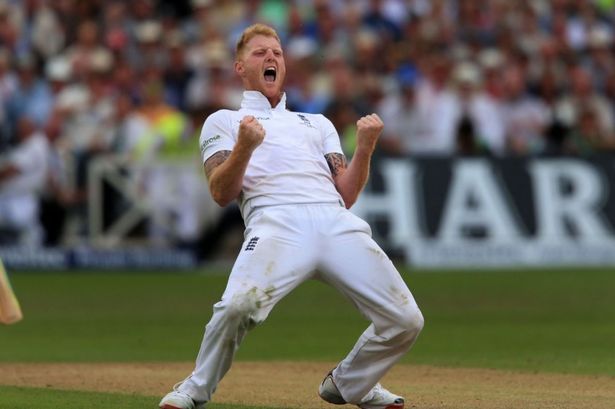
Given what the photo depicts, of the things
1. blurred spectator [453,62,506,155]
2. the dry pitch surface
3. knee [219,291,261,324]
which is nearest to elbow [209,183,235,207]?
knee [219,291,261,324]

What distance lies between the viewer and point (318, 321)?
1491cm

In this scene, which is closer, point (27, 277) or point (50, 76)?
point (27, 277)

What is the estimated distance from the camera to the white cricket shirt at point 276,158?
8.02m

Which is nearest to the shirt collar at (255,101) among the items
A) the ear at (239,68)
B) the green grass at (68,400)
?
the ear at (239,68)

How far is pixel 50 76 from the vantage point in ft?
71.0

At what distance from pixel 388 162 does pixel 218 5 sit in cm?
468

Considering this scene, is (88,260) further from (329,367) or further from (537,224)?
(329,367)

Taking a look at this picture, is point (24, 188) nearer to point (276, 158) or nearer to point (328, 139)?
point (328, 139)

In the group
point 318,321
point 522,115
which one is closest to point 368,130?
point 318,321

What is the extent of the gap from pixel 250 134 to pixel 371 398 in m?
1.79

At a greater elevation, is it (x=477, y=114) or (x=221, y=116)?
(x=221, y=116)

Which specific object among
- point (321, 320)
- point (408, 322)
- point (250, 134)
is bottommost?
point (321, 320)

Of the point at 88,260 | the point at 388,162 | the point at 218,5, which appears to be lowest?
the point at 88,260

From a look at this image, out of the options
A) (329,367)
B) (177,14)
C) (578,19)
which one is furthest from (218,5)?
(329,367)
